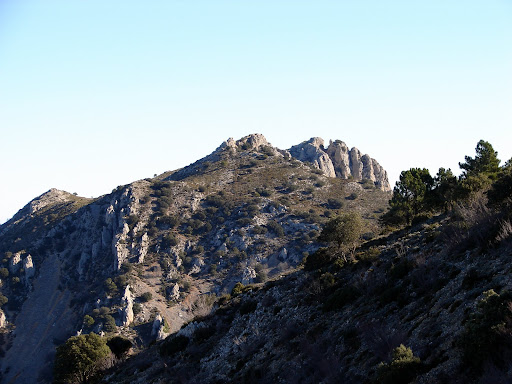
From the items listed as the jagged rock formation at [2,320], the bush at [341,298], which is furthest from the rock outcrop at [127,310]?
the bush at [341,298]

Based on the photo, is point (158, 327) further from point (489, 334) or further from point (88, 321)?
point (489, 334)

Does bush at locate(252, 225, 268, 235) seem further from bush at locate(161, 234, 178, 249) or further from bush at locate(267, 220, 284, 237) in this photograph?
bush at locate(161, 234, 178, 249)

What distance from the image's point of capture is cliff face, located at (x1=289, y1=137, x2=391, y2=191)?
163 meters

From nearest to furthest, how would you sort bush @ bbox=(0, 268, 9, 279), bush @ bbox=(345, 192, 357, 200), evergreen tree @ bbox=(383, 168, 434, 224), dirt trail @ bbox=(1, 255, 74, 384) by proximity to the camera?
evergreen tree @ bbox=(383, 168, 434, 224) < dirt trail @ bbox=(1, 255, 74, 384) < bush @ bbox=(0, 268, 9, 279) < bush @ bbox=(345, 192, 357, 200)

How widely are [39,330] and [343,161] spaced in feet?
375

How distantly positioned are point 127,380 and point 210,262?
6268 centimetres

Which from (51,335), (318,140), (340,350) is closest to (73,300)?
(51,335)

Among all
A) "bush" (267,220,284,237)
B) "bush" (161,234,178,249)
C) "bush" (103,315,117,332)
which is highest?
"bush" (161,234,178,249)

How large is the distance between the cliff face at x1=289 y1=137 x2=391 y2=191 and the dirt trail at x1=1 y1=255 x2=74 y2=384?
308ft

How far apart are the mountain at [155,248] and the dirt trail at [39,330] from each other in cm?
24

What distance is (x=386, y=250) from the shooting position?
40.0 metres

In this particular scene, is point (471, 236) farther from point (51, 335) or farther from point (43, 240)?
point (43, 240)

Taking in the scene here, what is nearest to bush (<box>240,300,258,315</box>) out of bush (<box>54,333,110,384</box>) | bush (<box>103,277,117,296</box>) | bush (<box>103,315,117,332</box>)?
bush (<box>54,333,110,384</box>)

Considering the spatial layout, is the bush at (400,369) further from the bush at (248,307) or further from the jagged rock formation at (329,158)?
the jagged rock formation at (329,158)
